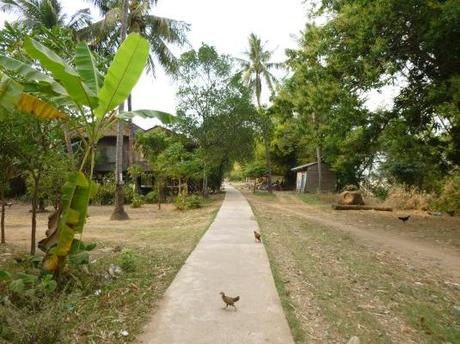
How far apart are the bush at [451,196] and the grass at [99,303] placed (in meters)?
12.9

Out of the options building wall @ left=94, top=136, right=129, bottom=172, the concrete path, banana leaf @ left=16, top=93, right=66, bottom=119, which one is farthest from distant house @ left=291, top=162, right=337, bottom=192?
banana leaf @ left=16, top=93, right=66, bottom=119

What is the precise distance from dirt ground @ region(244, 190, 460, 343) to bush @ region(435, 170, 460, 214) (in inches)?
188

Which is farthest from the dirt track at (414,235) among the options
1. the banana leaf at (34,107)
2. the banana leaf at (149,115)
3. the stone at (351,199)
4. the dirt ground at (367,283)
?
the banana leaf at (34,107)

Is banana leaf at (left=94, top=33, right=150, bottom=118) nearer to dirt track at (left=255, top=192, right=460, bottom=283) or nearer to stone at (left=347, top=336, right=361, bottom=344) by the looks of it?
stone at (left=347, top=336, right=361, bottom=344)

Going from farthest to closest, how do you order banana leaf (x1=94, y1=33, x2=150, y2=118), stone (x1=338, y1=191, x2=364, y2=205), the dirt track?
1. stone (x1=338, y1=191, x2=364, y2=205)
2. the dirt track
3. banana leaf (x1=94, y1=33, x2=150, y2=118)

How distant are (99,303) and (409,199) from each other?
18.2m

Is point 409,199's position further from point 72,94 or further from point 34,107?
point 34,107

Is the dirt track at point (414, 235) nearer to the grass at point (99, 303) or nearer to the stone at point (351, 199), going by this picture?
the stone at point (351, 199)

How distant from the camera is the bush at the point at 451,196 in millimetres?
16141

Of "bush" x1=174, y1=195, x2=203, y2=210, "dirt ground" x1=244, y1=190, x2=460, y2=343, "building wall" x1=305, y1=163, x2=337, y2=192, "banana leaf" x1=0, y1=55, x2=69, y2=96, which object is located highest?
"banana leaf" x1=0, y1=55, x2=69, y2=96

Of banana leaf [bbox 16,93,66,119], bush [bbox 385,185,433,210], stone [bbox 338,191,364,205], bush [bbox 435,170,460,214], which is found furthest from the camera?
stone [bbox 338,191,364,205]

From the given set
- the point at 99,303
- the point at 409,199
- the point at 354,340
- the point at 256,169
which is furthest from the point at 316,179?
the point at 354,340

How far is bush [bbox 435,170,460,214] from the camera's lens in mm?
16141

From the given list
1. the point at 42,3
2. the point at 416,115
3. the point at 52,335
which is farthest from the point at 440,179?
the point at 42,3
